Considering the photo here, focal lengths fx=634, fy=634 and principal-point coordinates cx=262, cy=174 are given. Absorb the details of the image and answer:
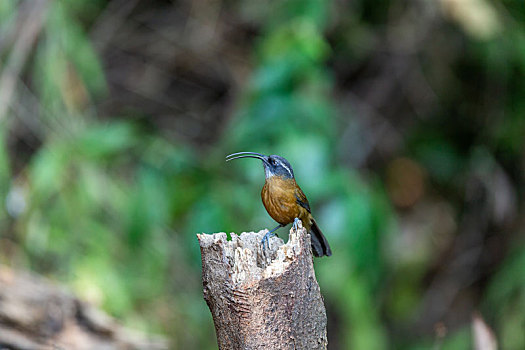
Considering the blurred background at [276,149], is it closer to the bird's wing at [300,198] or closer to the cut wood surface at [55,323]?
the cut wood surface at [55,323]

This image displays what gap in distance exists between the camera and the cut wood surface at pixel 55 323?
3.38 metres

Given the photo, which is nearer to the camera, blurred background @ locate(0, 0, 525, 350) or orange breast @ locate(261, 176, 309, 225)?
orange breast @ locate(261, 176, 309, 225)

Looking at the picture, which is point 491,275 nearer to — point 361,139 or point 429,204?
point 429,204

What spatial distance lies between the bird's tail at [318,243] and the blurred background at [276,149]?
0.60 m

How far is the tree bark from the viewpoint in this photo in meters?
2.04

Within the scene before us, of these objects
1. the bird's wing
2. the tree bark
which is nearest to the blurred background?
the bird's wing

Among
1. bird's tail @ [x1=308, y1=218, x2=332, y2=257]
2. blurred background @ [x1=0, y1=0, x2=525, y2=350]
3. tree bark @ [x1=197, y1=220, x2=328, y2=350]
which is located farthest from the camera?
blurred background @ [x1=0, y1=0, x2=525, y2=350]

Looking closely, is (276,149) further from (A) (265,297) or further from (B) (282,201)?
(A) (265,297)

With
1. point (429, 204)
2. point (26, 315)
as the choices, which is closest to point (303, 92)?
point (26, 315)

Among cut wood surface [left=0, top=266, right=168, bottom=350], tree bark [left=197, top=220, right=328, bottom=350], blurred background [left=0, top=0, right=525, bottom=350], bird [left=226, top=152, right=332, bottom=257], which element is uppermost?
blurred background [left=0, top=0, right=525, bottom=350]

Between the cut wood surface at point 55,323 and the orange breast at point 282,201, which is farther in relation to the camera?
the cut wood surface at point 55,323

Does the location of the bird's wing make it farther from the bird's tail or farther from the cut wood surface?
the cut wood surface

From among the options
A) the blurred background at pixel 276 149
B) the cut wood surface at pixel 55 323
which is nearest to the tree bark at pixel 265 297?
the blurred background at pixel 276 149

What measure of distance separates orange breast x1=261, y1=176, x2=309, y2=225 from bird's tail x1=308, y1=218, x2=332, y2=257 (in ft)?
0.28
